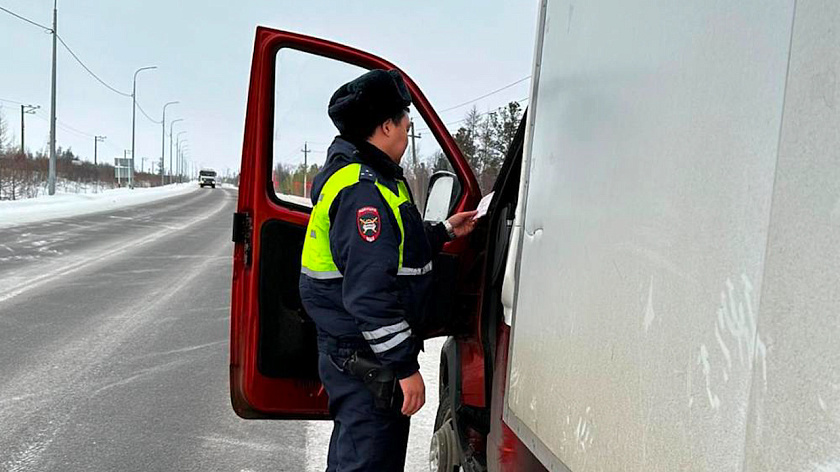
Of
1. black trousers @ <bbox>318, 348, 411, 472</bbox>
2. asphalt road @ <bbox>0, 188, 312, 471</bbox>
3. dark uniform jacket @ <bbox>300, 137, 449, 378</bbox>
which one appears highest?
dark uniform jacket @ <bbox>300, 137, 449, 378</bbox>

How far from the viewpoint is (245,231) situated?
2.78m

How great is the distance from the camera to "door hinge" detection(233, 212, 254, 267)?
109 inches

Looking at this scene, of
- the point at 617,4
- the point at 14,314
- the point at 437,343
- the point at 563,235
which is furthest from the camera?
the point at 14,314

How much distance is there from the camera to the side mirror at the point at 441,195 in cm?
297

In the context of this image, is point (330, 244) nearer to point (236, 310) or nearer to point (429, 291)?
point (429, 291)

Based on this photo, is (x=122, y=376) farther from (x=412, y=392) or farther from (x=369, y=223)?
(x=369, y=223)

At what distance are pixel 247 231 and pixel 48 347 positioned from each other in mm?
3881

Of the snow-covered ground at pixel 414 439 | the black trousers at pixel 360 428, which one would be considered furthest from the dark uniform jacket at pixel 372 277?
the snow-covered ground at pixel 414 439

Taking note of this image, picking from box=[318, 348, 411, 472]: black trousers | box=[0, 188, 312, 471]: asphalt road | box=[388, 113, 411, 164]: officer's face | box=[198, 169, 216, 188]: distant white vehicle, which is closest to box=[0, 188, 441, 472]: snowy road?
box=[0, 188, 312, 471]: asphalt road

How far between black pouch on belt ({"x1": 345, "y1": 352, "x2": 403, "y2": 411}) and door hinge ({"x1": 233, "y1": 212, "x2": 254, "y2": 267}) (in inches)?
28.6

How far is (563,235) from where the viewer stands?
1.54 meters

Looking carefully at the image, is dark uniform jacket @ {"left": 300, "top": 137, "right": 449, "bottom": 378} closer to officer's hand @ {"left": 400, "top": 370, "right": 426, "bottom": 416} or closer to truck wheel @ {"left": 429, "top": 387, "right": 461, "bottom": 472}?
officer's hand @ {"left": 400, "top": 370, "right": 426, "bottom": 416}

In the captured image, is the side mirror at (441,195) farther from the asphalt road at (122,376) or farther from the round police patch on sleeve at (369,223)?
the asphalt road at (122,376)

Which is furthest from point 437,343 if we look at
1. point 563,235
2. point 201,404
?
point 563,235
